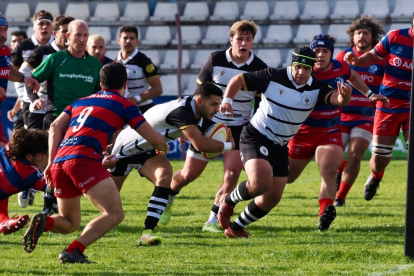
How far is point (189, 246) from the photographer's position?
6.80m

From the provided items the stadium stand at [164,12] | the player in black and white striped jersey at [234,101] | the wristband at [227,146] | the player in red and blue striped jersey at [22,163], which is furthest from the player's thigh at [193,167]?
the stadium stand at [164,12]

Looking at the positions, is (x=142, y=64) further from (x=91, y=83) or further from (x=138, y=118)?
(x=138, y=118)

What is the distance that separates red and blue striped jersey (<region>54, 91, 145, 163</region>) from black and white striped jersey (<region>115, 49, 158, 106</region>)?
4.55 metres

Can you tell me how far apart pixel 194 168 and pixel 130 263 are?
2.55 m

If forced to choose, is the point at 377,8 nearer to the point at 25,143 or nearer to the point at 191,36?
the point at 191,36

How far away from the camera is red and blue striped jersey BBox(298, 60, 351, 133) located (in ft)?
27.8

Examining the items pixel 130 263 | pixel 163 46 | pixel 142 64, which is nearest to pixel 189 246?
pixel 130 263

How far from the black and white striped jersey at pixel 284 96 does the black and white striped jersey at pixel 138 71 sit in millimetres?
3351

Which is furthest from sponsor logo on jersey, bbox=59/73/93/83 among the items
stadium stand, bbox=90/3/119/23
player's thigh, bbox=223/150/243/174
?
stadium stand, bbox=90/3/119/23

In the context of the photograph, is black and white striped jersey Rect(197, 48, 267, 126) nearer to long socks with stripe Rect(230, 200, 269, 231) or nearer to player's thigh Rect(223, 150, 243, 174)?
player's thigh Rect(223, 150, 243, 174)

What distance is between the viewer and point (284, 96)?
7.21 meters

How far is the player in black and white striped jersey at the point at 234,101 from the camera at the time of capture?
8273 millimetres

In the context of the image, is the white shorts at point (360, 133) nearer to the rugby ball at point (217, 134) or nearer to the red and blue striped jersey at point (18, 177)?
the rugby ball at point (217, 134)

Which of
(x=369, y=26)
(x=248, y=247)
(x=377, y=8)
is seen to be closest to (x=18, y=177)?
(x=248, y=247)
